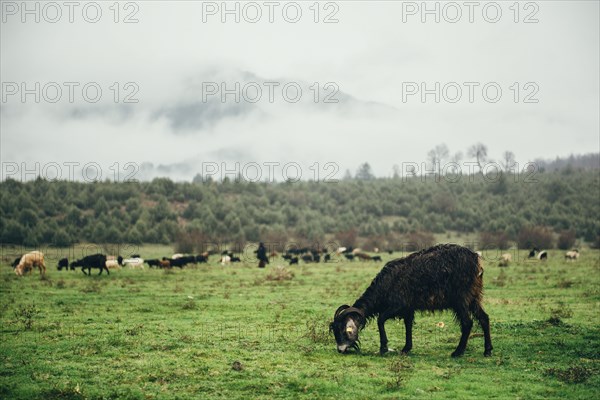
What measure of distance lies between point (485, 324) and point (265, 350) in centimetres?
583

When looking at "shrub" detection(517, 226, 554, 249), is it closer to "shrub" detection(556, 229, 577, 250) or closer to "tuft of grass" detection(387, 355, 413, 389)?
"shrub" detection(556, 229, 577, 250)

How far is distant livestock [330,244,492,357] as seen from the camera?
42.1 ft

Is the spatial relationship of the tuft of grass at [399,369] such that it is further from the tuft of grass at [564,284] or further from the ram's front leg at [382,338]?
the tuft of grass at [564,284]

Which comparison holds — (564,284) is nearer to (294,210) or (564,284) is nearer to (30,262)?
(30,262)

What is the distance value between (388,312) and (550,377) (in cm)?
402

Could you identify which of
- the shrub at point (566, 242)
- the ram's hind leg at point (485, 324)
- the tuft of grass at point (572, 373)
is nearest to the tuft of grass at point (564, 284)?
the ram's hind leg at point (485, 324)

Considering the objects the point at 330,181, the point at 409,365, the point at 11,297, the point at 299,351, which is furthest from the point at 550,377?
the point at 330,181

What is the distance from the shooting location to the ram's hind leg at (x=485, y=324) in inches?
505

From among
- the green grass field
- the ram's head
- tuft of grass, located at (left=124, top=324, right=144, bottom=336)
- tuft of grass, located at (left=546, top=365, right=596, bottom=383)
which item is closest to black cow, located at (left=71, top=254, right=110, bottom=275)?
the green grass field

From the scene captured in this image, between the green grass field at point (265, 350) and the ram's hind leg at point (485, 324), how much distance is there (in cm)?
37

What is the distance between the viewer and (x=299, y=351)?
1312 cm

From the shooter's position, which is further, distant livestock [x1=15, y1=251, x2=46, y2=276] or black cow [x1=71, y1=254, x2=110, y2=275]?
black cow [x1=71, y1=254, x2=110, y2=275]

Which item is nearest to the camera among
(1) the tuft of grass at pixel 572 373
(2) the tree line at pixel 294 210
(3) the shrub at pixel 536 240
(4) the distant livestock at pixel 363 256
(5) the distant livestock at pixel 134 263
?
(1) the tuft of grass at pixel 572 373

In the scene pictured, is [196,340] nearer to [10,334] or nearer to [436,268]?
[10,334]
